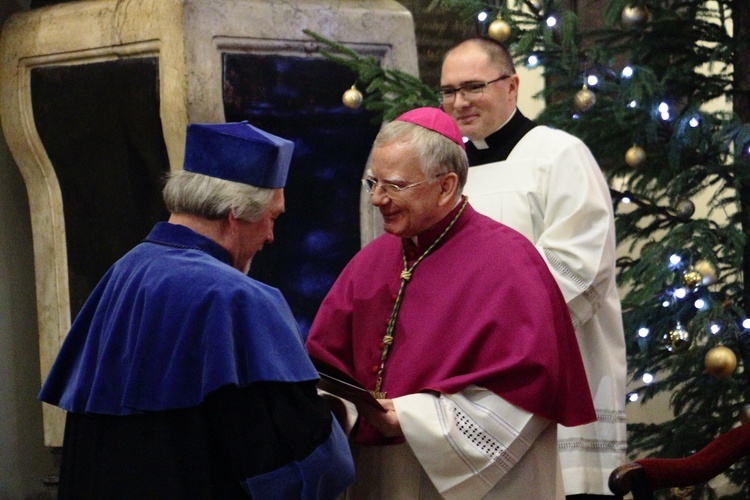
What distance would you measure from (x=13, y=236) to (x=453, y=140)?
11.9 feet

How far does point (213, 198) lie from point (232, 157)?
12 centimetres

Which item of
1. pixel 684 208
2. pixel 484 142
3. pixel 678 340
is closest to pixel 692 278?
pixel 678 340

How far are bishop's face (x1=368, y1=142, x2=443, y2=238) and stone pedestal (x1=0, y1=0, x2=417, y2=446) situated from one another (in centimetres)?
213

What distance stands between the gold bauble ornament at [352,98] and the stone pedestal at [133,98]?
38 centimetres

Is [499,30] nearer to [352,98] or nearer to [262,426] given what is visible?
[352,98]

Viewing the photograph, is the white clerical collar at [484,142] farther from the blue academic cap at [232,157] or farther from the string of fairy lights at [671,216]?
the blue academic cap at [232,157]

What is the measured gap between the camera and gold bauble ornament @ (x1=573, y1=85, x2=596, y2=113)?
4859 mm

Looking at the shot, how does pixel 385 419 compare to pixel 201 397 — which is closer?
pixel 201 397

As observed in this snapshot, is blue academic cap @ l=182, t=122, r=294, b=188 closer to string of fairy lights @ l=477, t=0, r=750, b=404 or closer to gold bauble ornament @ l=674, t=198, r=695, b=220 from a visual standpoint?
string of fairy lights @ l=477, t=0, r=750, b=404

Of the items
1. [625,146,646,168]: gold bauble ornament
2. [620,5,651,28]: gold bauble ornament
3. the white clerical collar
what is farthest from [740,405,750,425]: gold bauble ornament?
[620,5,651,28]: gold bauble ornament

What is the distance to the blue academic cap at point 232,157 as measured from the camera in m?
2.85

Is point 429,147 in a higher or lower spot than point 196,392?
higher

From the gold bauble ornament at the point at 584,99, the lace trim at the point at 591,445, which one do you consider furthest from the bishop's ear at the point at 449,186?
the gold bauble ornament at the point at 584,99

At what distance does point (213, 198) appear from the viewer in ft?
9.23
